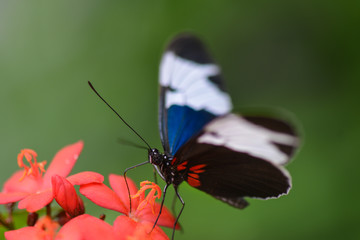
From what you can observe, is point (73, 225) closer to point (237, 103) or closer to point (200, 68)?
point (200, 68)

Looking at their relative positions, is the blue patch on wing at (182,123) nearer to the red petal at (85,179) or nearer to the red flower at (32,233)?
the red petal at (85,179)

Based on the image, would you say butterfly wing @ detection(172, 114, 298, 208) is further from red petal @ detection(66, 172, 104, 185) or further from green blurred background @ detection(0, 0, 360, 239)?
green blurred background @ detection(0, 0, 360, 239)

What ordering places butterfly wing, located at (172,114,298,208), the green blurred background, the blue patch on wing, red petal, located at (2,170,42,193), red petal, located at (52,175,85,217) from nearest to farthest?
red petal, located at (52,175,85,217), butterfly wing, located at (172,114,298,208), red petal, located at (2,170,42,193), the blue patch on wing, the green blurred background

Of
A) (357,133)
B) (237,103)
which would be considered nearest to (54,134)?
(237,103)

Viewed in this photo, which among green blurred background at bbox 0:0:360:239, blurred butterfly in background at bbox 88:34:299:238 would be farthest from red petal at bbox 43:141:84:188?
green blurred background at bbox 0:0:360:239

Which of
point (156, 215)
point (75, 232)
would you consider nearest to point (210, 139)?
point (156, 215)

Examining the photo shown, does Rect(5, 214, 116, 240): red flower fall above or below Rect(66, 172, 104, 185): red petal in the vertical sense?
below

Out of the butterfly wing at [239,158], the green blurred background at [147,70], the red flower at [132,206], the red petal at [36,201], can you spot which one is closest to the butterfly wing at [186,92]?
the butterfly wing at [239,158]

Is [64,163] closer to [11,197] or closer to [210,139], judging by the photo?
[11,197]
